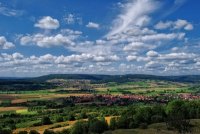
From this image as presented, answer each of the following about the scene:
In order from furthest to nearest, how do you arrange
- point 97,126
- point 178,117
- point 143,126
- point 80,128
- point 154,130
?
point 178,117
point 143,126
point 154,130
point 97,126
point 80,128

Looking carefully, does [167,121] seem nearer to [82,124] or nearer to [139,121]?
[139,121]

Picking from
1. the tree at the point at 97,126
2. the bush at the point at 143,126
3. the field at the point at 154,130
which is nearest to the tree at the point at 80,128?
the tree at the point at 97,126

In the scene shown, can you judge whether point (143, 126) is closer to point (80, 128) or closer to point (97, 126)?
point (97, 126)

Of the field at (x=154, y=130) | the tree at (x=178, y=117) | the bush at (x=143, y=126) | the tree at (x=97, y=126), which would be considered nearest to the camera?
the field at (x=154, y=130)

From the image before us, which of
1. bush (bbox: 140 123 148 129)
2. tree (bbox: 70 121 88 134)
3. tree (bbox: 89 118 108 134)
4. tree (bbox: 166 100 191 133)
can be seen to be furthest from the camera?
bush (bbox: 140 123 148 129)

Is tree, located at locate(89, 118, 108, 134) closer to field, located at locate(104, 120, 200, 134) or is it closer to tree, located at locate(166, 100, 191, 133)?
field, located at locate(104, 120, 200, 134)

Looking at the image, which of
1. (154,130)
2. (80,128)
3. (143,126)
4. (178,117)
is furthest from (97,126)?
(178,117)

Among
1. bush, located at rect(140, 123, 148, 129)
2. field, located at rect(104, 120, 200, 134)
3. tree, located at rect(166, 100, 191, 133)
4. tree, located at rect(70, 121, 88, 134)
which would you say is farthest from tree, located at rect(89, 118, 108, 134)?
tree, located at rect(166, 100, 191, 133)

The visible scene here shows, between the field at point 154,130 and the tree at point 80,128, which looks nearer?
the tree at point 80,128

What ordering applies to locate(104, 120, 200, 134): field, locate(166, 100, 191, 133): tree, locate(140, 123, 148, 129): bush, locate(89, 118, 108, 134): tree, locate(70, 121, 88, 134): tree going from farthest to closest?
locate(140, 123, 148, 129): bush, locate(166, 100, 191, 133): tree, locate(89, 118, 108, 134): tree, locate(104, 120, 200, 134): field, locate(70, 121, 88, 134): tree

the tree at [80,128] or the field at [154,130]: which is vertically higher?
the tree at [80,128]

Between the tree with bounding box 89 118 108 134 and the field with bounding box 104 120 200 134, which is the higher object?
the tree with bounding box 89 118 108 134

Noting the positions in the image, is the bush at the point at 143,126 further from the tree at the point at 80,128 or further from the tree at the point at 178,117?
the tree at the point at 80,128
